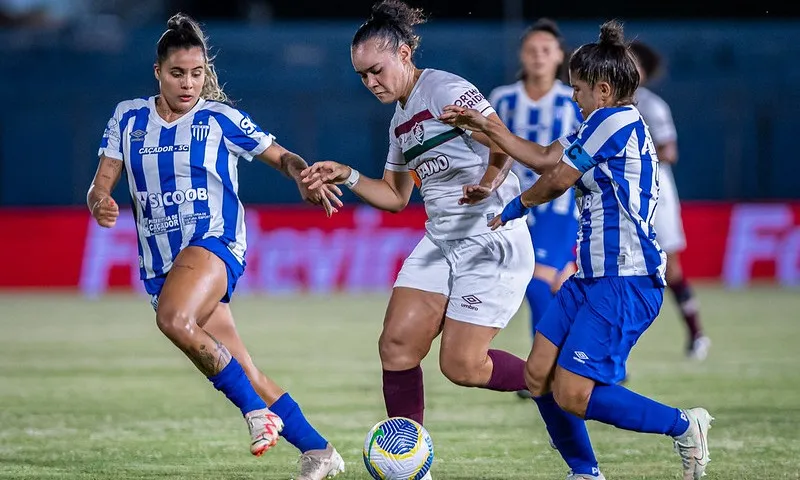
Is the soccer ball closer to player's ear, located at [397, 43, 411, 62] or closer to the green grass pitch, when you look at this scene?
the green grass pitch

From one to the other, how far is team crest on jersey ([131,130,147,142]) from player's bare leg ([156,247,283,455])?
577 mm

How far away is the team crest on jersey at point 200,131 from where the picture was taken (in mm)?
5594

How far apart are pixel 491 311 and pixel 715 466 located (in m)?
1.19

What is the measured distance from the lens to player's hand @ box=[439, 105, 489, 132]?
514cm

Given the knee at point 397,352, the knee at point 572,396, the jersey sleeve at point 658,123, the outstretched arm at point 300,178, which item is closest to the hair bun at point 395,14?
the outstretched arm at point 300,178

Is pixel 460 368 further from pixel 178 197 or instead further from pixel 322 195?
pixel 178 197

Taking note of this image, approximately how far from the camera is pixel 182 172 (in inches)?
218

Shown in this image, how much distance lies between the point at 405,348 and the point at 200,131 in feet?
4.21

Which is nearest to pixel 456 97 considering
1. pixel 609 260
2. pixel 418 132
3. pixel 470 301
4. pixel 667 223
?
pixel 418 132

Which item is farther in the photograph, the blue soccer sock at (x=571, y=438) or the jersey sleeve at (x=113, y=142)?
the jersey sleeve at (x=113, y=142)

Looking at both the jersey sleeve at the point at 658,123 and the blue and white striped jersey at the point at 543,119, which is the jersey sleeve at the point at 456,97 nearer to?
the blue and white striped jersey at the point at 543,119

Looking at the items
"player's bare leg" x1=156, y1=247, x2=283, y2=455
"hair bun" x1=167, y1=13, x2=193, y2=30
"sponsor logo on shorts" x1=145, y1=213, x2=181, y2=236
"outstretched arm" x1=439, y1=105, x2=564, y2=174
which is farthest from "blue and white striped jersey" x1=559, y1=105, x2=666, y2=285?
"hair bun" x1=167, y1=13, x2=193, y2=30

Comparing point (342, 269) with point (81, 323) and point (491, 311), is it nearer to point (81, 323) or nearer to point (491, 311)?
point (81, 323)

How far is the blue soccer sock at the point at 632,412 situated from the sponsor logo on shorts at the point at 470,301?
0.75 metres
